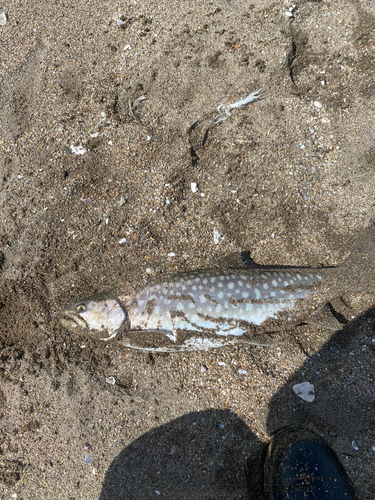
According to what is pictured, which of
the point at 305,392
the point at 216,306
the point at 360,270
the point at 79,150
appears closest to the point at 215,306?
the point at 216,306

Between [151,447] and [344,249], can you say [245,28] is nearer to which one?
[344,249]

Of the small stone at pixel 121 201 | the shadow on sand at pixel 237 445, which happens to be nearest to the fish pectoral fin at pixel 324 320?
the shadow on sand at pixel 237 445

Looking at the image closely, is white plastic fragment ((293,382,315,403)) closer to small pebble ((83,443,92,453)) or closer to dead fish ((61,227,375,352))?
dead fish ((61,227,375,352))

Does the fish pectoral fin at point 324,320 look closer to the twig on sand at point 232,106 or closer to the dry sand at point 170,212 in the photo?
the dry sand at point 170,212

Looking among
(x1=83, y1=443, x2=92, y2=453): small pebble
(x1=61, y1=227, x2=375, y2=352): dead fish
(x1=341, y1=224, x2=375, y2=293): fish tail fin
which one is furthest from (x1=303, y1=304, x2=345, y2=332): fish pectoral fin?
(x1=83, y1=443, x2=92, y2=453): small pebble

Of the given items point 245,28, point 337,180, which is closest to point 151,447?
point 337,180

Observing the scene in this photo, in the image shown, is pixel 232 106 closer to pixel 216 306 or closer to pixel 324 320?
pixel 216 306
